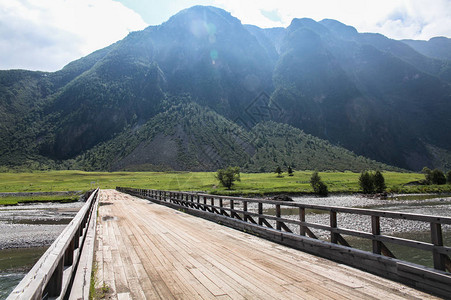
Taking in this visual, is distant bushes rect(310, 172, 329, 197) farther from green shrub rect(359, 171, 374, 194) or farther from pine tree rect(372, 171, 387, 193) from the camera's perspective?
pine tree rect(372, 171, 387, 193)

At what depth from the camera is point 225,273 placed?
5605 millimetres

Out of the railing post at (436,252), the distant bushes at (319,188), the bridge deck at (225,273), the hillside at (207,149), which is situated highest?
the hillside at (207,149)

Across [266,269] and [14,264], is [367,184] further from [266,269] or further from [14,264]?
[266,269]

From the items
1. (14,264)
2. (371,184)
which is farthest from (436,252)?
(371,184)

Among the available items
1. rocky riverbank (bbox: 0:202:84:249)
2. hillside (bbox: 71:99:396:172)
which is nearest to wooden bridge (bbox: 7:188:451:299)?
rocky riverbank (bbox: 0:202:84:249)

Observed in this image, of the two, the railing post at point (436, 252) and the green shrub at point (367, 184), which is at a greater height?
the railing post at point (436, 252)

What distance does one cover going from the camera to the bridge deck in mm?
4492

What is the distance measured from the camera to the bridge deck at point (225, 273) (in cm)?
449

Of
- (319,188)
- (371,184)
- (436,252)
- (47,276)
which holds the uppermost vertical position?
(47,276)

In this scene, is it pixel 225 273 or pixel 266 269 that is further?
pixel 266 269

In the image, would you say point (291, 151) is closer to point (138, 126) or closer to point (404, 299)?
point (138, 126)

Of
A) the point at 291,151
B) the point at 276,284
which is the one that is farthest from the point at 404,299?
the point at 291,151

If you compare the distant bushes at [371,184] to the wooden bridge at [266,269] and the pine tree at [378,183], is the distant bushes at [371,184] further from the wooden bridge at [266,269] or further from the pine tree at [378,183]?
the wooden bridge at [266,269]

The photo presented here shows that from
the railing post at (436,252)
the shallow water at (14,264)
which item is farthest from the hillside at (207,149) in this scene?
the railing post at (436,252)
